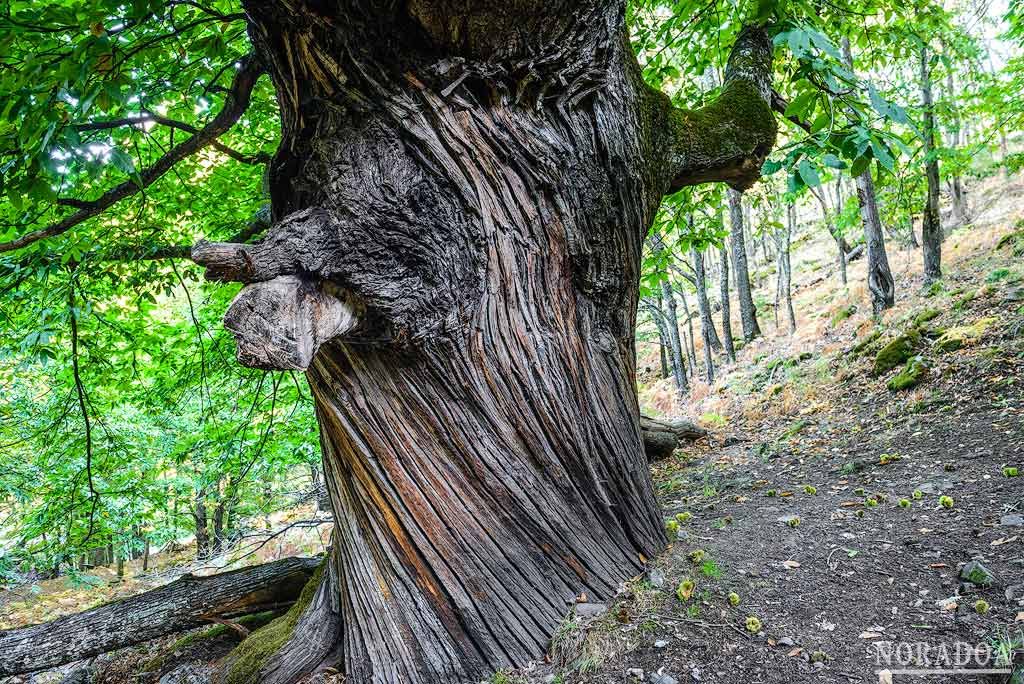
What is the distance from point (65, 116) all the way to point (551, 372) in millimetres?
2513

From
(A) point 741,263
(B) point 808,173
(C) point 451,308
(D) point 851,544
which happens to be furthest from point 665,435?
(A) point 741,263

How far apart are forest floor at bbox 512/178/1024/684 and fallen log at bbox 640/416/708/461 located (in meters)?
0.39

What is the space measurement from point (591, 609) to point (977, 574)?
1852mm

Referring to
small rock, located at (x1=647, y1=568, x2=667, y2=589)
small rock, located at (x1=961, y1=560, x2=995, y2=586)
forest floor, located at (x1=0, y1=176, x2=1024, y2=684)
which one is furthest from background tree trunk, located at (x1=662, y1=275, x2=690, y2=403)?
small rock, located at (x1=961, y1=560, x2=995, y2=586)

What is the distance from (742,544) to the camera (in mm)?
3477

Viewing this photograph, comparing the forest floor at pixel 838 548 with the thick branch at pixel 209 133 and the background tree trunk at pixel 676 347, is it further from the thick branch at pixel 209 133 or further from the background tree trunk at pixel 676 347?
the background tree trunk at pixel 676 347

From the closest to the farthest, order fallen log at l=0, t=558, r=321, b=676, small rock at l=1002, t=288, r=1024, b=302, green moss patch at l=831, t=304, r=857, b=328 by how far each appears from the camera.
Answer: fallen log at l=0, t=558, r=321, b=676 → small rock at l=1002, t=288, r=1024, b=302 → green moss patch at l=831, t=304, r=857, b=328

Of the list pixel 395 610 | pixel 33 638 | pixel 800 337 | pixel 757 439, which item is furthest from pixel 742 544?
pixel 800 337

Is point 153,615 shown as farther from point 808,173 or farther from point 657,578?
point 808,173

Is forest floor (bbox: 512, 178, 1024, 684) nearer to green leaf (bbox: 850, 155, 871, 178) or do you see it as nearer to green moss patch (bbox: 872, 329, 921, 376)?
green moss patch (bbox: 872, 329, 921, 376)

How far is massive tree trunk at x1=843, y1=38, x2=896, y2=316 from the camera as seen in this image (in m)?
9.77

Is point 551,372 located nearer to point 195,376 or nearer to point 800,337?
point 195,376

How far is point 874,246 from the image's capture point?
32.1 ft

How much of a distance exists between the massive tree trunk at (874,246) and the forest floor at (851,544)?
2895mm
